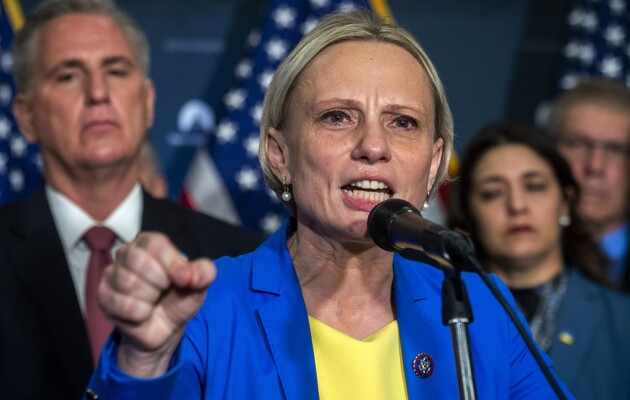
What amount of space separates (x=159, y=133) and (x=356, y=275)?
2.97 meters

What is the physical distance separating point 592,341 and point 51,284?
1893mm

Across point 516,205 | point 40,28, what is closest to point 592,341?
point 516,205

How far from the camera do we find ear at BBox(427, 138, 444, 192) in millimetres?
2270

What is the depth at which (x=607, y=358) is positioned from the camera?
3.34m

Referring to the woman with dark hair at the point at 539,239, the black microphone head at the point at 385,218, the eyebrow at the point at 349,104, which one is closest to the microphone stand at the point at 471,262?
the black microphone head at the point at 385,218

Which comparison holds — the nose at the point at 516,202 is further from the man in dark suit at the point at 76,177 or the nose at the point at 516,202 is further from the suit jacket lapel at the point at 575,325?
the man in dark suit at the point at 76,177

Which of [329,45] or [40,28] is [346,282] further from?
[40,28]

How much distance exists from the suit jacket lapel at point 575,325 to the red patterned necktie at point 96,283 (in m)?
1.54

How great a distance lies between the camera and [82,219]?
10.6 ft

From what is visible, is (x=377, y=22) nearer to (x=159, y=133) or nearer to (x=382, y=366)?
(x=382, y=366)

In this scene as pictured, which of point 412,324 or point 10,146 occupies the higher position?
point 10,146

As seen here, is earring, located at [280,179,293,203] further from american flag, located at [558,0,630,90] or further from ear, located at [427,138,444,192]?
american flag, located at [558,0,630,90]

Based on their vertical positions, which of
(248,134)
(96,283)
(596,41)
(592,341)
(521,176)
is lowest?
(592,341)

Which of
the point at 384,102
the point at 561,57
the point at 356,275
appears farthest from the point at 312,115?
the point at 561,57
